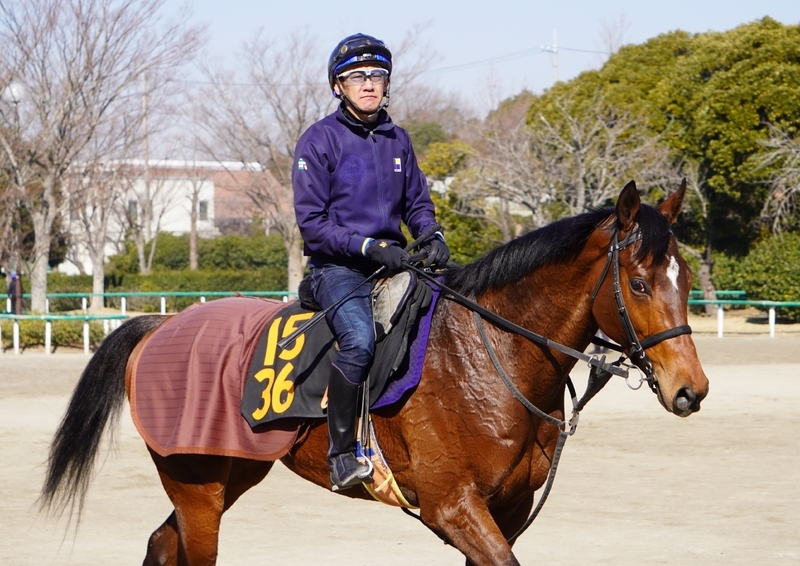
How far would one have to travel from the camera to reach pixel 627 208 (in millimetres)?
3494

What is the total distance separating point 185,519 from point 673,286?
2.36 metres

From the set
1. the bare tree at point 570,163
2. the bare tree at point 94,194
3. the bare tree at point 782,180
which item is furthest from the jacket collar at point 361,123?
the bare tree at point 94,194

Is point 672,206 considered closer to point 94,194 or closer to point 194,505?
point 194,505

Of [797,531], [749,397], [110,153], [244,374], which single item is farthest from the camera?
[110,153]

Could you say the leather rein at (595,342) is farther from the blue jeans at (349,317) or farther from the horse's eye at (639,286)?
the blue jeans at (349,317)

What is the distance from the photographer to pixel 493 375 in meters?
3.78

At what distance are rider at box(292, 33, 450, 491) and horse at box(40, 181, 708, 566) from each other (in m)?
0.20

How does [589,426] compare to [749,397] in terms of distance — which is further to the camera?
[749,397]

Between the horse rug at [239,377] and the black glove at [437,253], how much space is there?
0.16 m

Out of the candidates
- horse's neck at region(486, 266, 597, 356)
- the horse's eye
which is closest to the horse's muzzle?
the horse's eye

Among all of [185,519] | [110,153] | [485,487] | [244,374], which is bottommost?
[185,519]

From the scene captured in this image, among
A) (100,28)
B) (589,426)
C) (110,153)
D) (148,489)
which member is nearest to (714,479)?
(589,426)

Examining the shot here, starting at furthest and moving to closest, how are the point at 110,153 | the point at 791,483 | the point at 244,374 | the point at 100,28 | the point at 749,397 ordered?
the point at 110,153
the point at 100,28
the point at 749,397
the point at 791,483
the point at 244,374

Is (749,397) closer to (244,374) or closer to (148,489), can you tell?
(148,489)
